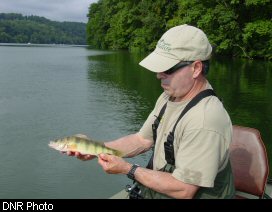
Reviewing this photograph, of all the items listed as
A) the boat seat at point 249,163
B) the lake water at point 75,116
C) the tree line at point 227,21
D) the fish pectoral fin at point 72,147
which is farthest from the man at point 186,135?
the tree line at point 227,21

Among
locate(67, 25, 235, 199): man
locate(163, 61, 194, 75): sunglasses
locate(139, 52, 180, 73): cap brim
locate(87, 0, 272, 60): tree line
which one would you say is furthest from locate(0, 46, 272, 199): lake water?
locate(87, 0, 272, 60): tree line

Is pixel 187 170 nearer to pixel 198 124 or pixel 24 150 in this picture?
pixel 198 124

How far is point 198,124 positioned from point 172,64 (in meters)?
0.48

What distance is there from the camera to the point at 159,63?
325 cm

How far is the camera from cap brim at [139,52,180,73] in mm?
3199

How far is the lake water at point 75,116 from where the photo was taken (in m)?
9.02

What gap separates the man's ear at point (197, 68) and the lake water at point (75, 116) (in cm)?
563

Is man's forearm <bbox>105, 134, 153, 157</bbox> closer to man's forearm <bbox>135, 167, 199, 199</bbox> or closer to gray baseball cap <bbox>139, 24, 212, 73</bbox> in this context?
man's forearm <bbox>135, 167, 199, 199</bbox>

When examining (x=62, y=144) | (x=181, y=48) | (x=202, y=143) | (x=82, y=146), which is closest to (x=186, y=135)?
(x=202, y=143)

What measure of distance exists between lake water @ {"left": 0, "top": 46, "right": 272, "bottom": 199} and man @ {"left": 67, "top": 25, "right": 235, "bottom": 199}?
5340 millimetres

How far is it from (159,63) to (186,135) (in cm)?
56

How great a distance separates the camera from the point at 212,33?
149 ft

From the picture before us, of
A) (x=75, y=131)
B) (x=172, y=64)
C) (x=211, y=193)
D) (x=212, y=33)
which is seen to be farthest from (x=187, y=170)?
(x=212, y=33)

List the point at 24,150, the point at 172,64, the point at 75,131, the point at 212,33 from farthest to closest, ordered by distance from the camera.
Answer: the point at 212,33, the point at 75,131, the point at 24,150, the point at 172,64
